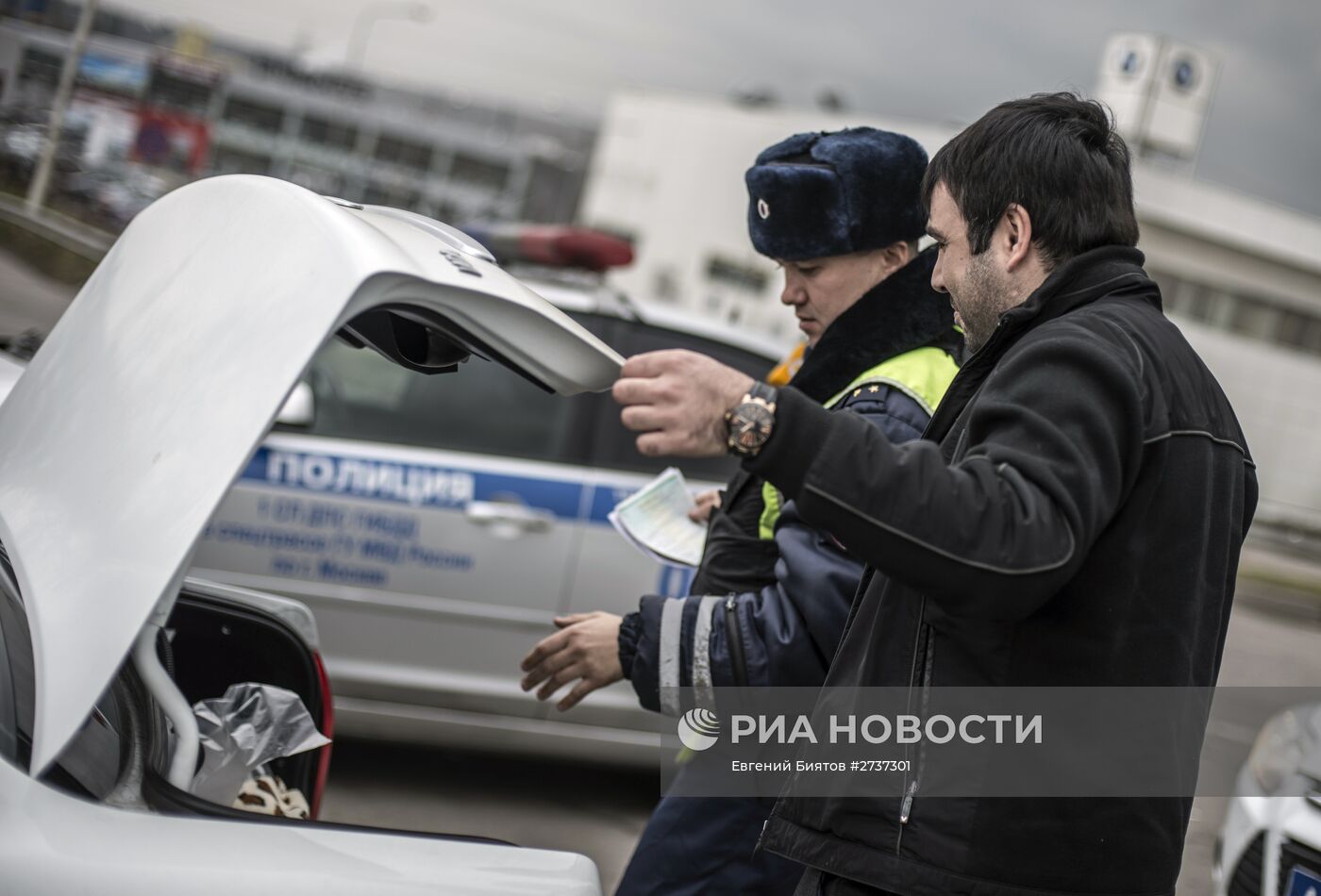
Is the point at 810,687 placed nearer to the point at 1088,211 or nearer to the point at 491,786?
the point at 1088,211

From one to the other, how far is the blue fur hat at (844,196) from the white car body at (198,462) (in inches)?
31.1

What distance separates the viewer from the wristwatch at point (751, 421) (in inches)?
53.0

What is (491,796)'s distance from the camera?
14.7 ft

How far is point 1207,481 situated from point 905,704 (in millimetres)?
414

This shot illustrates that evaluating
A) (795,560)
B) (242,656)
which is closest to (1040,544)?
A: (795,560)

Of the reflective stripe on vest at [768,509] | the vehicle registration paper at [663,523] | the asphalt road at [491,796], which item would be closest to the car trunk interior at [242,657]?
the vehicle registration paper at [663,523]

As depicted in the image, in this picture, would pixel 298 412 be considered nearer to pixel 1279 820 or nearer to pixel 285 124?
pixel 1279 820

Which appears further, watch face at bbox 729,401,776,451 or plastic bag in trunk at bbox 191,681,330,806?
plastic bag in trunk at bbox 191,681,330,806

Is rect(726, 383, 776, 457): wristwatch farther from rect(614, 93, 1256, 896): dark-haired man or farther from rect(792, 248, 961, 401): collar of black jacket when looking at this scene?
rect(792, 248, 961, 401): collar of black jacket

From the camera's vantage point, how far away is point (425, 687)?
414 cm

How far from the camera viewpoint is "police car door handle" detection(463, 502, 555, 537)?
4125 mm

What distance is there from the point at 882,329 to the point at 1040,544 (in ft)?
2.97

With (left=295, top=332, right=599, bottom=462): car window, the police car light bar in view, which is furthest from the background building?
(left=295, top=332, right=599, bottom=462): car window

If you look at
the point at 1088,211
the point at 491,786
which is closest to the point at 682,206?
the point at 491,786
